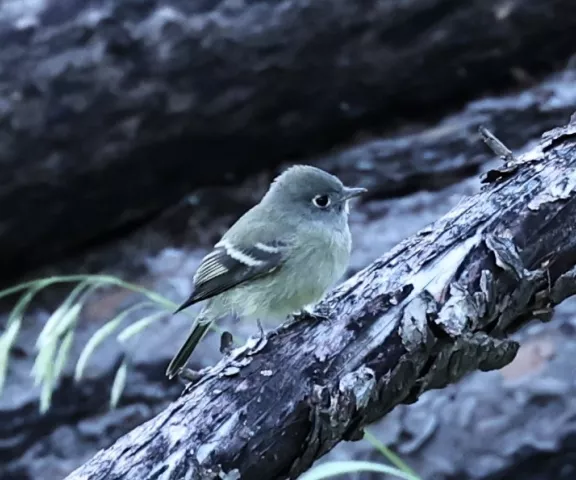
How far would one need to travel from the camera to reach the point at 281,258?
6.74 ft

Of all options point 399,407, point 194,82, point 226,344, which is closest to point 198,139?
point 194,82

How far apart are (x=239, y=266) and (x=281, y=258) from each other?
10cm

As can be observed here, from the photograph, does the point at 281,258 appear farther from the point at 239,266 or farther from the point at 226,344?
the point at 226,344

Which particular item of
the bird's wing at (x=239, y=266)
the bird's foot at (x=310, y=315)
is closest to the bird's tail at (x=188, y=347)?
the bird's wing at (x=239, y=266)

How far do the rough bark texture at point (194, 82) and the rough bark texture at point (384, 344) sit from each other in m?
1.76

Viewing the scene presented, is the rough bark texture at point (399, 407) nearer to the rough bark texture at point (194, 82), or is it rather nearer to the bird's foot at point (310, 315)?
the rough bark texture at point (194, 82)

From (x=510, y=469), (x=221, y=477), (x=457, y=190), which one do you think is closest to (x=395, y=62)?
(x=457, y=190)

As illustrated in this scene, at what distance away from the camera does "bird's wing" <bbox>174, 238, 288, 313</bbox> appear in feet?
6.71

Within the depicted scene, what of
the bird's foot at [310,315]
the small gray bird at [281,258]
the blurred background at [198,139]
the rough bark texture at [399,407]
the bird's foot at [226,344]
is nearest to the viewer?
the bird's foot at [310,315]

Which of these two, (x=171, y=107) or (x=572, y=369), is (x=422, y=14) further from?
(x=572, y=369)

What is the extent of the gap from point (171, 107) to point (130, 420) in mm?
1166

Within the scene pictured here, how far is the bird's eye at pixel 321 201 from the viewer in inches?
87.0

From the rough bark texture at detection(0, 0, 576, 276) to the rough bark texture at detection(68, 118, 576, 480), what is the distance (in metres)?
1.76

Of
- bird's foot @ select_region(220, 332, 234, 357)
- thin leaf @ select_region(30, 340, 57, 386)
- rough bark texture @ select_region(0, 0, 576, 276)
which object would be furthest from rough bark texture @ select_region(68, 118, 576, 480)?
rough bark texture @ select_region(0, 0, 576, 276)
